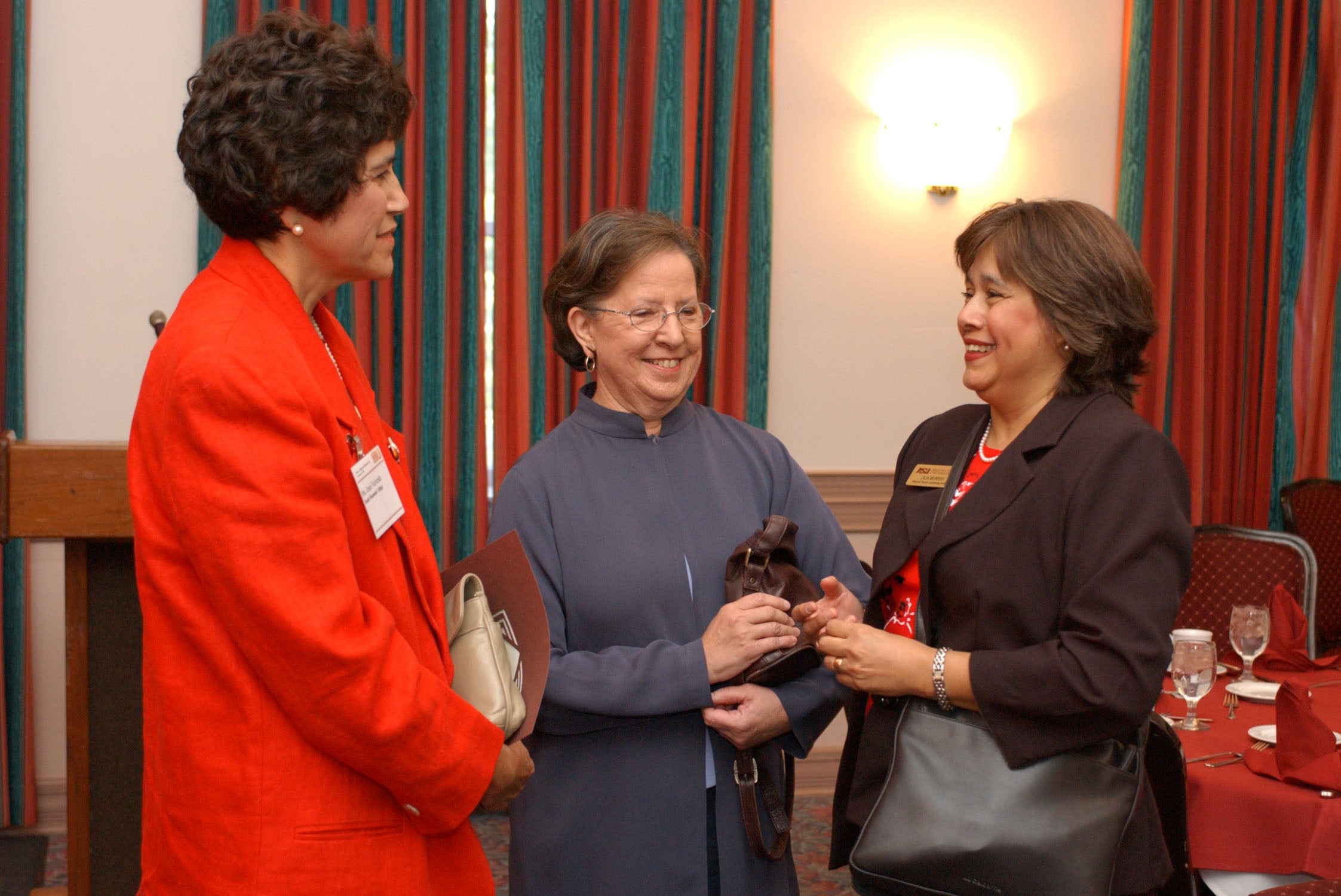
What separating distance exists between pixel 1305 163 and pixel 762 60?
Answer: 2.38m

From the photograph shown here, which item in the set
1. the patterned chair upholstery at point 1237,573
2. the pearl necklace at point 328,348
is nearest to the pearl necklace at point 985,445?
the pearl necklace at point 328,348

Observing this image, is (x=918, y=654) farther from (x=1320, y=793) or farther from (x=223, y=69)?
(x=223, y=69)

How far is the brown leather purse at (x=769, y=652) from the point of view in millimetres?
1771

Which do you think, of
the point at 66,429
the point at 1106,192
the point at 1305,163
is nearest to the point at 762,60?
the point at 1106,192

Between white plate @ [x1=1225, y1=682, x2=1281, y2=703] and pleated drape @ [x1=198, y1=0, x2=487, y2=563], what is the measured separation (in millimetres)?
2488

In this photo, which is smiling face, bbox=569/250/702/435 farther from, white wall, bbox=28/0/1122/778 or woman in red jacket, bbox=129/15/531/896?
white wall, bbox=28/0/1122/778

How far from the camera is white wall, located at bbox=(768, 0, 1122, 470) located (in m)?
4.26

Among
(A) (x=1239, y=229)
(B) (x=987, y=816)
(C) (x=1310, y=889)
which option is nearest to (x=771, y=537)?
(B) (x=987, y=816)

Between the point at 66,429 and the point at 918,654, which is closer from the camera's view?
the point at 918,654

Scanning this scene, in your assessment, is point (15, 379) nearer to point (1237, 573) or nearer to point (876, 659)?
point (876, 659)

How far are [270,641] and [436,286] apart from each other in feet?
9.40

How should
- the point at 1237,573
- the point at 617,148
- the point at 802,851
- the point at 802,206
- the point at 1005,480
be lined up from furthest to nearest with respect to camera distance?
1. the point at 802,206
2. the point at 617,148
3. the point at 802,851
4. the point at 1237,573
5. the point at 1005,480

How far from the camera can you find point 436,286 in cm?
391

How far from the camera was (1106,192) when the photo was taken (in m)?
4.56
